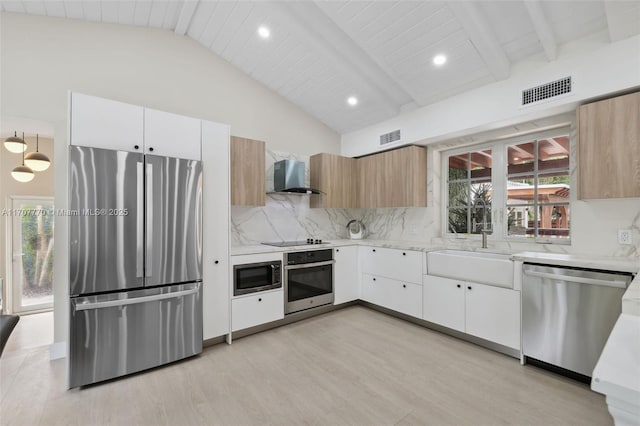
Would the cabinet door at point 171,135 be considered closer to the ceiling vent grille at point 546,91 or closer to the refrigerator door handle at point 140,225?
the refrigerator door handle at point 140,225

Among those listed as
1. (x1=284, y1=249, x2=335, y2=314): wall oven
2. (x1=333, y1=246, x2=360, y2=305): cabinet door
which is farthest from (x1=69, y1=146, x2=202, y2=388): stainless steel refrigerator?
(x1=333, y1=246, x2=360, y2=305): cabinet door

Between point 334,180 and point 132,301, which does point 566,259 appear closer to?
point 334,180

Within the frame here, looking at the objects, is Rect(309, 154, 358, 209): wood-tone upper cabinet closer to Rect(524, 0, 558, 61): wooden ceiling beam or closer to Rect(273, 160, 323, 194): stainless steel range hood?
Rect(273, 160, 323, 194): stainless steel range hood

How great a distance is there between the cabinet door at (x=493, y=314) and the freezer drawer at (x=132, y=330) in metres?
2.60

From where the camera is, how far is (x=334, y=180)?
4359mm

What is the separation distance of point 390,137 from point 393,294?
6.94 feet

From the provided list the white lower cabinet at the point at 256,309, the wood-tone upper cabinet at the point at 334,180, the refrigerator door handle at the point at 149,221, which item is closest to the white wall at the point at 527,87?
the wood-tone upper cabinet at the point at 334,180

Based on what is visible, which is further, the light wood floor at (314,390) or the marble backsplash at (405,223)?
the marble backsplash at (405,223)

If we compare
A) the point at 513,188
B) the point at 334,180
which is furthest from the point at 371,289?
the point at 513,188

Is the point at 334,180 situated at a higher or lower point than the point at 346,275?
higher

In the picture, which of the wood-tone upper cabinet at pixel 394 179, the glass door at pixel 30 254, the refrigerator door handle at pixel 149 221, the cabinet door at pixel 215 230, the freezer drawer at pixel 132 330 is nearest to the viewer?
the freezer drawer at pixel 132 330

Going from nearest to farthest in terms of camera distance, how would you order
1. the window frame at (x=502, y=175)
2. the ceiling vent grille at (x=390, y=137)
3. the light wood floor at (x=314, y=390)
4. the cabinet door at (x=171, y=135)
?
the light wood floor at (x=314, y=390), the cabinet door at (x=171, y=135), the window frame at (x=502, y=175), the ceiling vent grille at (x=390, y=137)

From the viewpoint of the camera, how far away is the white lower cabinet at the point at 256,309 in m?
3.00

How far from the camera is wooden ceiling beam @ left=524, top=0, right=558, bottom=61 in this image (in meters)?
2.22
